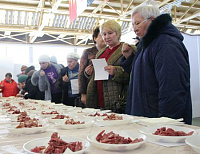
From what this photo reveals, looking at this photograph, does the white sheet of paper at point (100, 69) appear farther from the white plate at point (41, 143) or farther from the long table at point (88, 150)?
the white plate at point (41, 143)

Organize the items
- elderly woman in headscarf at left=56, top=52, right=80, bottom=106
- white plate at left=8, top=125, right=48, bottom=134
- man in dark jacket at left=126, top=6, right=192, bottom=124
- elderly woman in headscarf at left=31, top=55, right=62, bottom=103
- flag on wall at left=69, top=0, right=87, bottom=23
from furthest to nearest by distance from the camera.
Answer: elderly woman in headscarf at left=31, top=55, right=62, bottom=103 < elderly woman in headscarf at left=56, top=52, right=80, bottom=106 < flag on wall at left=69, top=0, right=87, bottom=23 < man in dark jacket at left=126, top=6, right=192, bottom=124 < white plate at left=8, top=125, right=48, bottom=134

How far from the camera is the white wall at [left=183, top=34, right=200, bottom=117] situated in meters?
4.96

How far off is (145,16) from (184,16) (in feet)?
23.9

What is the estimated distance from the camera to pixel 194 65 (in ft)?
16.6

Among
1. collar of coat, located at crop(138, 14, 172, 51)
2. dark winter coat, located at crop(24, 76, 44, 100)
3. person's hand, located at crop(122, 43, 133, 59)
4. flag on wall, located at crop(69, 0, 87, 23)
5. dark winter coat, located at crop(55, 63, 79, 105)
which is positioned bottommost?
dark winter coat, located at crop(24, 76, 44, 100)

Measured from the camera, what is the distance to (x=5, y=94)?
6.16 meters

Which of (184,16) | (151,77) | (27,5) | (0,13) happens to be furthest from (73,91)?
(184,16)

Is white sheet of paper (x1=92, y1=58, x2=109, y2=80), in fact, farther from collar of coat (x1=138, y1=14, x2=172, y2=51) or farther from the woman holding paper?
collar of coat (x1=138, y1=14, x2=172, y2=51)

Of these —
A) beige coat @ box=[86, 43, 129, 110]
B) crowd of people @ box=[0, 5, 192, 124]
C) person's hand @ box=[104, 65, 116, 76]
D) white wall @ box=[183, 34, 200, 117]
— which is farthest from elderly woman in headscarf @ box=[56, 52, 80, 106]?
white wall @ box=[183, 34, 200, 117]

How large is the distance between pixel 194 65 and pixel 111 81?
11.5 feet

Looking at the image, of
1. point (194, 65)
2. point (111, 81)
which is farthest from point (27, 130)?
point (194, 65)

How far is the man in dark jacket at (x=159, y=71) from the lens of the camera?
150 centimetres

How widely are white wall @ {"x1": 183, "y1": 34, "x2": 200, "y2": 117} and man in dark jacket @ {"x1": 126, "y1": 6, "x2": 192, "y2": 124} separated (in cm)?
349

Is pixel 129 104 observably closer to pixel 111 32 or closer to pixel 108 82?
pixel 108 82
